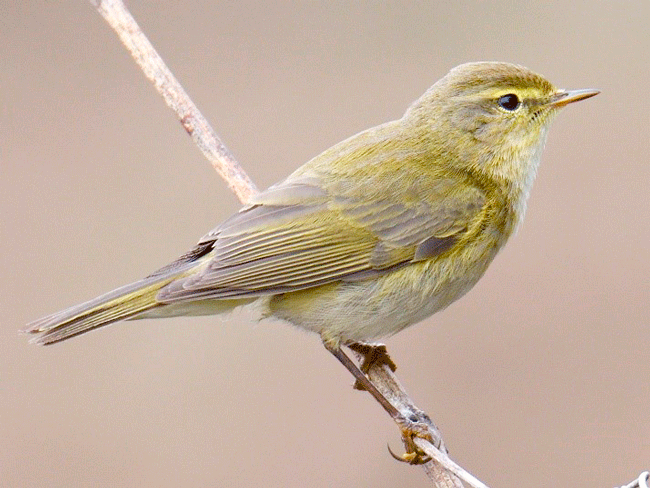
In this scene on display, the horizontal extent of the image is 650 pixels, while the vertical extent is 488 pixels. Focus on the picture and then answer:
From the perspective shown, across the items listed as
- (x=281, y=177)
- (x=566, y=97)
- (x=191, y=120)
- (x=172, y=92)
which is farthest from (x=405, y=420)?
(x=281, y=177)

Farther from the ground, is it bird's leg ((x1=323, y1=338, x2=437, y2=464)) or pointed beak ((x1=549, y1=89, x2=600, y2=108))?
pointed beak ((x1=549, y1=89, x2=600, y2=108))

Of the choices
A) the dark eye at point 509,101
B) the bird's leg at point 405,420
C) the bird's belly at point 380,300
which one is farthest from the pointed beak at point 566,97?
the bird's leg at point 405,420

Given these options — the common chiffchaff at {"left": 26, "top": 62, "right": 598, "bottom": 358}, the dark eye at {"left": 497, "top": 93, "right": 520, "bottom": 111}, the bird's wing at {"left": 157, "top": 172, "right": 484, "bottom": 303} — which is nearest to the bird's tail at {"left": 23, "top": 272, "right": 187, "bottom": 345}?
the common chiffchaff at {"left": 26, "top": 62, "right": 598, "bottom": 358}

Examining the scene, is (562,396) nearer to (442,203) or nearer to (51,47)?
(442,203)

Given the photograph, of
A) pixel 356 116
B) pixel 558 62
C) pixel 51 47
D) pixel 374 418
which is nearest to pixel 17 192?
pixel 51 47

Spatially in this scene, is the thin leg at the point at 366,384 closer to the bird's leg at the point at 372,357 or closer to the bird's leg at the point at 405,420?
the bird's leg at the point at 405,420

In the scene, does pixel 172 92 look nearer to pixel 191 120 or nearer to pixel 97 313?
pixel 191 120

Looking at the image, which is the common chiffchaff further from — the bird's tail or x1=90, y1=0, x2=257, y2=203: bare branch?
x1=90, y1=0, x2=257, y2=203: bare branch
